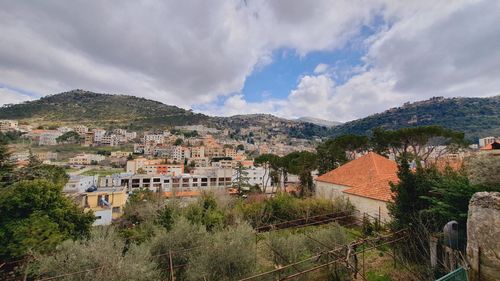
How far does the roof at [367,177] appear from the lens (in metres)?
14.0

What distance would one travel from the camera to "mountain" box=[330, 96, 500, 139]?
75.1m

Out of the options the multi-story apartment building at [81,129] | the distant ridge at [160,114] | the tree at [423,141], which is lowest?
the tree at [423,141]

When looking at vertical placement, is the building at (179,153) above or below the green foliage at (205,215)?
above

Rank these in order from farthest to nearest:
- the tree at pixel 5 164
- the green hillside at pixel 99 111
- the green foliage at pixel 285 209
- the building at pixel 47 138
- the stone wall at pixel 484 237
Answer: the green hillside at pixel 99 111 < the building at pixel 47 138 < the green foliage at pixel 285 209 < the tree at pixel 5 164 < the stone wall at pixel 484 237

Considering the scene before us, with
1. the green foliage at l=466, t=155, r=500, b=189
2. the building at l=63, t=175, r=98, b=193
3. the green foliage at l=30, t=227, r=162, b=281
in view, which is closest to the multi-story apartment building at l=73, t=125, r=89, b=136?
the building at l=63, t=175, r=98, b=193

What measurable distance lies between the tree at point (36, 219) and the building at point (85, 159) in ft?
239

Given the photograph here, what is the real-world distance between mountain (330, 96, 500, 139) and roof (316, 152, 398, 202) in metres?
66.7

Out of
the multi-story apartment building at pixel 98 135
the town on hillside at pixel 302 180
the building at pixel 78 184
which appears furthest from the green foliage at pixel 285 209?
the multi-story apartment building at pixel 98 135

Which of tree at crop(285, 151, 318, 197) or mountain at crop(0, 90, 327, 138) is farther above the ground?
mountain at crop(0, 90, 327, 138)

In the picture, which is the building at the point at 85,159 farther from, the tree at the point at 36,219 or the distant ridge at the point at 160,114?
the tree at the point at 36,219

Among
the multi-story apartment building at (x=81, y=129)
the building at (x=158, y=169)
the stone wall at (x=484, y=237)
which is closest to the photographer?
the stone wall at (x=484, y=237)

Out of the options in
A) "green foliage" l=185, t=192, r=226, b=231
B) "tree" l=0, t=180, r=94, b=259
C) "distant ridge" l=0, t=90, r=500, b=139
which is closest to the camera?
"tree" l=0, t=180, r=94, b=259

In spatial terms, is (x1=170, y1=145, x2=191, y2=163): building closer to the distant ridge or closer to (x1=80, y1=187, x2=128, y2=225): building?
the distant ridge

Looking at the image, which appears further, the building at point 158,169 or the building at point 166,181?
the building at point 158,169
